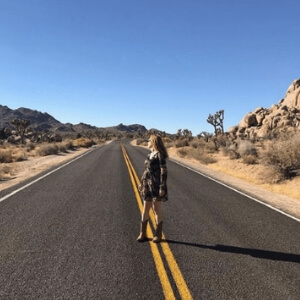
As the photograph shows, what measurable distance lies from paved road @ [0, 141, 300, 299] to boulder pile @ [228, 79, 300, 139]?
46759mm

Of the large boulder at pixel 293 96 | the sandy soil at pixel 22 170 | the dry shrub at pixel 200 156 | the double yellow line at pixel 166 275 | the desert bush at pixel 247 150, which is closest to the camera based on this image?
the double yellow line at pixel 166 275

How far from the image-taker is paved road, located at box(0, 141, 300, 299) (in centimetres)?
445

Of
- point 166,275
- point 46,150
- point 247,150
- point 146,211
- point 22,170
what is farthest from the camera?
point 46,150

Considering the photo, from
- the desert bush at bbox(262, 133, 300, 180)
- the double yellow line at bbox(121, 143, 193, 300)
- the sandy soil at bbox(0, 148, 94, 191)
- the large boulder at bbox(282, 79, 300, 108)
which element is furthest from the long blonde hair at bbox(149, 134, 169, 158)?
the large boulder at bbox(282, 79, 300, 108)

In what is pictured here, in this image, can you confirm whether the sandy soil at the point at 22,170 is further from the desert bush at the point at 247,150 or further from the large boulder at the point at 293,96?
the large boulder at the point at 293,96

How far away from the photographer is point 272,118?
60.2 meters

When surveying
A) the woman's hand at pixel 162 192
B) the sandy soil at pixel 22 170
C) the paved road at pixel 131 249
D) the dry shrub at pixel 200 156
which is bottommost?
the sandy soil at pixel 22 170

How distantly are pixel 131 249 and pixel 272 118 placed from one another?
58724 mm

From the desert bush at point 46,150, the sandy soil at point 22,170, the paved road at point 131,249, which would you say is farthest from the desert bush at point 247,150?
the desert bush at point 46,150

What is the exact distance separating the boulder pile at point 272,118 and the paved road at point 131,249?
1841 inches

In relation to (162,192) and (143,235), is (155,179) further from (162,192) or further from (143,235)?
(143,235)

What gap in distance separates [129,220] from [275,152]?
35.3ft

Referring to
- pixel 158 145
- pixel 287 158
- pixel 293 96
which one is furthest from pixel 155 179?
pixel 293 96

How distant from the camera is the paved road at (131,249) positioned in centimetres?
445
